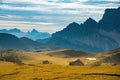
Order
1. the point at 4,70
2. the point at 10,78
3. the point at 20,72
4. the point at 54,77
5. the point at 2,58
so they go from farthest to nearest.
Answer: the point at 2,58 → the point at 4,70 → the point at 20,72 → the point at 10,78 → the point at 54,77

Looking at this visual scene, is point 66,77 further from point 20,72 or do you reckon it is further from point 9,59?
point 9,59

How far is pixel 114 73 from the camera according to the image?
92.2 m

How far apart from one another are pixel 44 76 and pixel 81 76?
1474 centimetres

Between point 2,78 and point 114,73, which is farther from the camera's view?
point 2,78

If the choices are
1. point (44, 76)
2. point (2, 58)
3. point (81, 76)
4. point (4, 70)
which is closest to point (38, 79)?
point (44, 76)

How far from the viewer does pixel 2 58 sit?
181 meters

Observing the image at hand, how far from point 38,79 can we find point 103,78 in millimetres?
22667

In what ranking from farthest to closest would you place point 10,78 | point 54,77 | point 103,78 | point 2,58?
point 2,58 < point 10,78 < point 54,77 < point 103,78

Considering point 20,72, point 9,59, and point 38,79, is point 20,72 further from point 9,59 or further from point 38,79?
point 9,59

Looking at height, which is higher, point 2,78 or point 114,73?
point 114,73

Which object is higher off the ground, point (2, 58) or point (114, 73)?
point (114, 73)

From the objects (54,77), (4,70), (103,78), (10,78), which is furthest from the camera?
(4,70)

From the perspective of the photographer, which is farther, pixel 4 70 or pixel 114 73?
pixel 4 70

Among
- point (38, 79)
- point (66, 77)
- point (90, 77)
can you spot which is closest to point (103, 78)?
point (90, 77)
